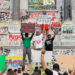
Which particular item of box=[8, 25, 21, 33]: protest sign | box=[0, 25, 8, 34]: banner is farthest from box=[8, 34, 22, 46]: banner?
box=[0, 25, 8, 34]: banner

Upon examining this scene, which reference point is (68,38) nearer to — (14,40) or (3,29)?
(14,40)

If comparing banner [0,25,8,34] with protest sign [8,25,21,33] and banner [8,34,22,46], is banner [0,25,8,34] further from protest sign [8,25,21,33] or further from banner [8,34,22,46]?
banner [8,34,22,46]

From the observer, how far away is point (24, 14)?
747 inches

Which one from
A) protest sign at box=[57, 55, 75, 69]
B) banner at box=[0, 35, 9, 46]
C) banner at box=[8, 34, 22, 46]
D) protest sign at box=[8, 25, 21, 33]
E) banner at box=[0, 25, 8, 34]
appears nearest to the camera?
protest sign at box=[57, 55, 75, 69]

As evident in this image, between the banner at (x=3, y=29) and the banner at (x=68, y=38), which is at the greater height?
the banner at (x=3, y=29)

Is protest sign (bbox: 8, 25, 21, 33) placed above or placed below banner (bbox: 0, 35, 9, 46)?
above

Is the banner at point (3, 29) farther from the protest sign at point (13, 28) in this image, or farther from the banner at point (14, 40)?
the banner at point (14, 40)

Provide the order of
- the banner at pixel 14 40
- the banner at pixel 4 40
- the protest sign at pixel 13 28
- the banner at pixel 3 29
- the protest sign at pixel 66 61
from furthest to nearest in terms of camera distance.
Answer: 1. the banner at pixel 3 29
2. the protest sign at pixel 13 28
3. the banner at pixel 4 40
4. the banner at pixel 14 40
5. the protest sign at pixel 66 61

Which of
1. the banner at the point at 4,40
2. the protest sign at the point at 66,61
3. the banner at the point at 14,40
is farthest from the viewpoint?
the banner at the point at 4,40

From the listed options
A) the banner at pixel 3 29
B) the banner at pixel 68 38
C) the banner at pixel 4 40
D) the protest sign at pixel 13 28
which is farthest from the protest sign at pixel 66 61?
the banner at pixel 3 29

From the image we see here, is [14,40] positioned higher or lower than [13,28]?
lower

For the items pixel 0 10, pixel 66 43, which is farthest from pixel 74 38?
pixel 0 10

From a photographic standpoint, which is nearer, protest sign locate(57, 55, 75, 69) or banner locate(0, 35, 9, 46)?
protest sign locate(57, 55, 75, 69)

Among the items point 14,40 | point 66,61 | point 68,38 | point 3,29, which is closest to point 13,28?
point 3,29
